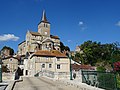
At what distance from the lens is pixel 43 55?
189 ft

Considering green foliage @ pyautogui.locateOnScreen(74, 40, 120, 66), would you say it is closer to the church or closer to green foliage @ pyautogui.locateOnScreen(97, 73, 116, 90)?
the church

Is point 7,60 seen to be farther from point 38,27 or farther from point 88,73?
point 88,73

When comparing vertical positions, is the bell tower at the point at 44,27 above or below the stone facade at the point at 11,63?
above

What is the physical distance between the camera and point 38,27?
104 m

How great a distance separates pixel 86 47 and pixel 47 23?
28.6m

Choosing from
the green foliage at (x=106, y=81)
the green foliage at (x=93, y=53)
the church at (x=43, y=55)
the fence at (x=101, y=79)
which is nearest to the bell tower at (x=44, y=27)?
the church at (x=43, y=55)

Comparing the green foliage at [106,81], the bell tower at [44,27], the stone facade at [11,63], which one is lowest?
the green foliage at [106,81]

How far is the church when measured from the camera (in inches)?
2215

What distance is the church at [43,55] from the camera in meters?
56.3

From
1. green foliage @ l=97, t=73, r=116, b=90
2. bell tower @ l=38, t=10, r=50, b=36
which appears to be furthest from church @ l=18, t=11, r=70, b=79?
green foliage @ l=97, t=73, r=116, b=90

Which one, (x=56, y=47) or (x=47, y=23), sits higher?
(x=47, y=23)

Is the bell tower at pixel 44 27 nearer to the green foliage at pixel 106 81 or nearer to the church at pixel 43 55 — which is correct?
the church at pixel 43 55

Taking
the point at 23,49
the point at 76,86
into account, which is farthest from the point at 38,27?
the point at 76,86

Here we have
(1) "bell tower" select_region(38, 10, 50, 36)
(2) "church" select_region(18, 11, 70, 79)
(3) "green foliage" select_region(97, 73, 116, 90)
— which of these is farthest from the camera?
(1) "bell tower" select_region(38, 10, 50, 36)
